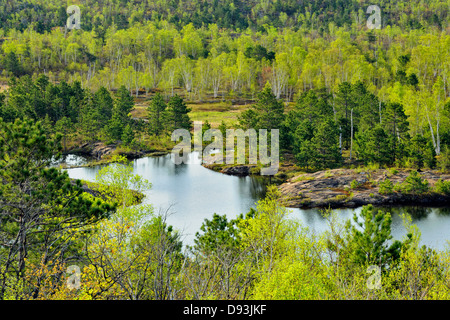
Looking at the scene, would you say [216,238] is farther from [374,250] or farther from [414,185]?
[414,185]

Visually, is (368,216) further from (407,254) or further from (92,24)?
(92,24)

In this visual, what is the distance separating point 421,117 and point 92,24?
5359 inches

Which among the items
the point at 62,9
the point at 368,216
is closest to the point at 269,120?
the point at 368,216

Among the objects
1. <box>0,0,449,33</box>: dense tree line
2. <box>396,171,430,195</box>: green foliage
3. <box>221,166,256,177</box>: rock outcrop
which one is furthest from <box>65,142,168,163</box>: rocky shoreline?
<box>0,0,449,33</box>: dense tree line

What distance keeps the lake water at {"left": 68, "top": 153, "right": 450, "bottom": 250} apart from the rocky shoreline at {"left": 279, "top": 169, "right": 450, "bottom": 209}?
2.16 m

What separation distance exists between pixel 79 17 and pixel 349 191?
496 feet

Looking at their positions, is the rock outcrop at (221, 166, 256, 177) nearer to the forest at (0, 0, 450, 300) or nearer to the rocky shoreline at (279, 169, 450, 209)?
the forest at (0, 0, 450, 300)

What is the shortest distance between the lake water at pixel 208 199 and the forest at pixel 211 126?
2315mm

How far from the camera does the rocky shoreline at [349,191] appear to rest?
49.6 m

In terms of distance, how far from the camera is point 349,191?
5169 centimetres

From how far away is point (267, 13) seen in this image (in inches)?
7667

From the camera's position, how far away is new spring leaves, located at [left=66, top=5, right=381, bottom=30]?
532 ft

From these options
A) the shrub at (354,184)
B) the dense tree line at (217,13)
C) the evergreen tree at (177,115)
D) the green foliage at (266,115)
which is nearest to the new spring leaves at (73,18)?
the dense tree line at (217,13)

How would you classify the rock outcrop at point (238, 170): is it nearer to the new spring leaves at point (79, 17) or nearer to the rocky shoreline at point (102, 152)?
the rocky shoreline at point (102, 152)
